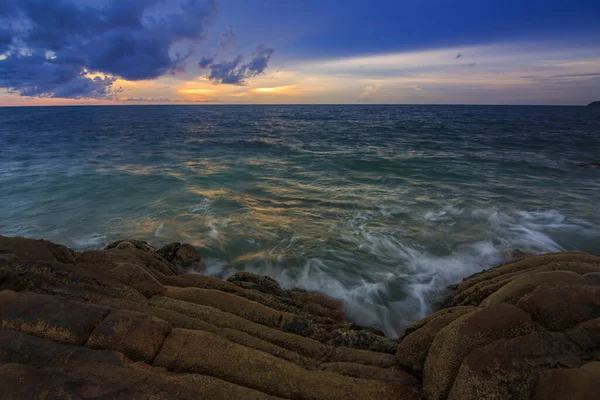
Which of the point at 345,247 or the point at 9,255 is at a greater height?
the point at 9,255

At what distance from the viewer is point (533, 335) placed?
9.98ft

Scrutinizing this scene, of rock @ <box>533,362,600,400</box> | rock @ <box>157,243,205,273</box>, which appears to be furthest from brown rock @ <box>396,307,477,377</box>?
rock @ <box>157,243,205,273</box>

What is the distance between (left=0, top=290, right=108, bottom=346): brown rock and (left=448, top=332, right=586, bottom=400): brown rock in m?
3.74

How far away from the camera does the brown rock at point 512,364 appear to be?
274 cm

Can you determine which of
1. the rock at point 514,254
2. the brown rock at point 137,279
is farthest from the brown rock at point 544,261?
the brown rock at point 137,279

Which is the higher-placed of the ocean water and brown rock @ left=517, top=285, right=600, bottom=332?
brown rock @ left=517, top=285, right=600, bottom=332

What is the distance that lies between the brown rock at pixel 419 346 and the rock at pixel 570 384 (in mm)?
1105

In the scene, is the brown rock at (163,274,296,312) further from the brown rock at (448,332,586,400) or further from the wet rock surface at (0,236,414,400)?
the brown rock at (448,332,586,400)

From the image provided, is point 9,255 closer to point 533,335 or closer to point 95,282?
point 95,282

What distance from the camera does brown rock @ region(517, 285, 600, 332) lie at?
3.20m

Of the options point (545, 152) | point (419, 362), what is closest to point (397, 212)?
point (419, 362)

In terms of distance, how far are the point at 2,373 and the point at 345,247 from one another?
8.00 metres

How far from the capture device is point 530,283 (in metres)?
3.95

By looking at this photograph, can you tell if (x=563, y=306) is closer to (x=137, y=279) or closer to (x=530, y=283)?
(x=530, y=283)
